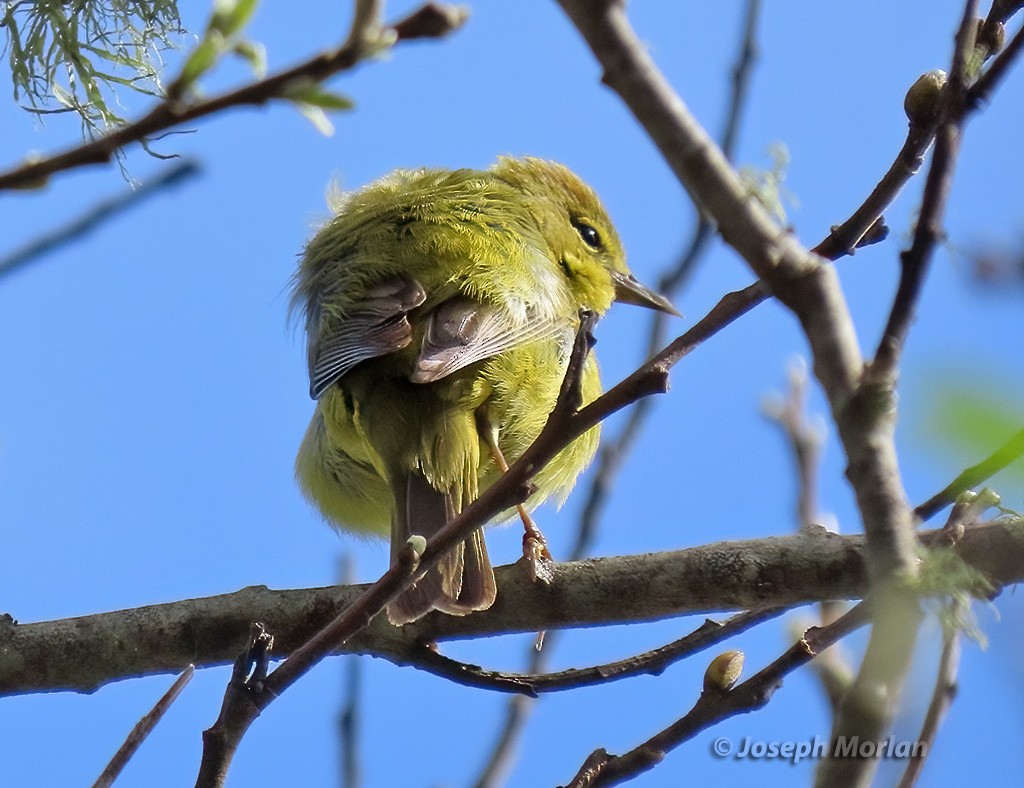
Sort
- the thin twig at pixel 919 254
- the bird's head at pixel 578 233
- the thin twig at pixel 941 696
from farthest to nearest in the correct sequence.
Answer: the bird's head at pixel 578 233 < the thin twig at pixel 941 696 < the thin twig at pixel 919 254

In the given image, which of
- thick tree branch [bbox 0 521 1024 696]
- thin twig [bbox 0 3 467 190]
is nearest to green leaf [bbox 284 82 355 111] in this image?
thin twig [bbox 0 3 467 190]

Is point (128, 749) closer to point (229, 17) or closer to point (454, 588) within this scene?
point (229, 17)

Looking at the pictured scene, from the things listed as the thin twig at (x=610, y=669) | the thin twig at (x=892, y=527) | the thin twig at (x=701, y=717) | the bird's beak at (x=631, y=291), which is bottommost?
the thin twig at (x=892, y=527)

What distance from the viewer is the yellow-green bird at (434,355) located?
148 inches

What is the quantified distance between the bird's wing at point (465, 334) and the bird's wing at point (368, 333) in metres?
0.09

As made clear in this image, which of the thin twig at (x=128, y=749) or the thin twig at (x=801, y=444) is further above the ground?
the thin twig at (x=801, y=444)

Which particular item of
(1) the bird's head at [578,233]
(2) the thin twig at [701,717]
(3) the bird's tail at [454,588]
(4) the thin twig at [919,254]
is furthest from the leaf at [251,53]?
(1) the bird's head at [578,233]

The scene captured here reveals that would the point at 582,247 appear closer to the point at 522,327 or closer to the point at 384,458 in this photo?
the point at 522,327

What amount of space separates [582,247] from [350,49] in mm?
4385

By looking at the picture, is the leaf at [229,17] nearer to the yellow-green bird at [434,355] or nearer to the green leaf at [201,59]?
the green leaf at [201,59]

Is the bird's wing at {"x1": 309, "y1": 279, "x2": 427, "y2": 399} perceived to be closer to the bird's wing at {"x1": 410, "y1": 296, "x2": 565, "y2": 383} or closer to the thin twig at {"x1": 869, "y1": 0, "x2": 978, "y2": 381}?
the bird's wing at {"x1": 410, "y1": 296, "x2": 565, "y2": 383}

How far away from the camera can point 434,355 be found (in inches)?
147

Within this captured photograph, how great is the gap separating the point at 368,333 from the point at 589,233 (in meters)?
1.87

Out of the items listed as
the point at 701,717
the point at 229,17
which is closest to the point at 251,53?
the point at 229,17
